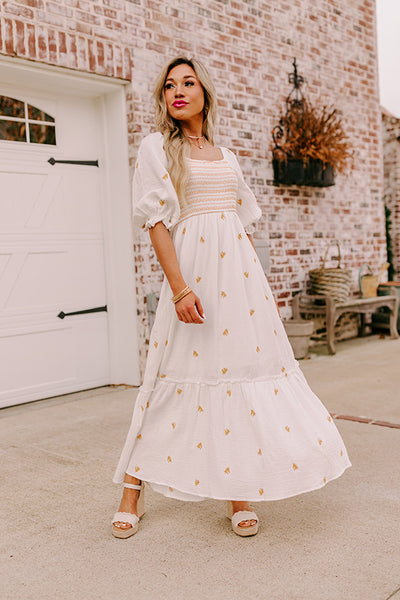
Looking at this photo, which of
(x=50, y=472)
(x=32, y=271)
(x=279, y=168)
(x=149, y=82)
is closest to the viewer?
(x=50, y=472)

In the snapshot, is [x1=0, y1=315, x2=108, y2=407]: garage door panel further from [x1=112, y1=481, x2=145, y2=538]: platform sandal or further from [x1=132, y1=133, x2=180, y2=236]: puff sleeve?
[x1=132, y1=133, x2=180, y2=236]: puff sleeve

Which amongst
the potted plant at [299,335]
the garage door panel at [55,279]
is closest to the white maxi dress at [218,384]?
the garage door panel at [55,279]

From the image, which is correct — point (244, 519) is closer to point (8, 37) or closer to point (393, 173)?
point (8, 37)

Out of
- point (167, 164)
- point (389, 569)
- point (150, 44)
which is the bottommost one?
point (389, 569)

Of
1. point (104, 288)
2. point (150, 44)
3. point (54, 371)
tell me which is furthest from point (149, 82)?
point (54, 371)

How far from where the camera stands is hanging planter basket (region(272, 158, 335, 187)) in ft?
19.0

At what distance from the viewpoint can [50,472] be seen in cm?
288

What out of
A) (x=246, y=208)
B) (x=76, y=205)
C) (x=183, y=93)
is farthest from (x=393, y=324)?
(x=183, y=93)

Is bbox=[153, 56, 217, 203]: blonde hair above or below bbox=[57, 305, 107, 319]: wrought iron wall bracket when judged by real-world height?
above

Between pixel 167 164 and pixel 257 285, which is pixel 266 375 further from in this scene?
pixel 167 164

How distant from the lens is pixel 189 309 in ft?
6.79

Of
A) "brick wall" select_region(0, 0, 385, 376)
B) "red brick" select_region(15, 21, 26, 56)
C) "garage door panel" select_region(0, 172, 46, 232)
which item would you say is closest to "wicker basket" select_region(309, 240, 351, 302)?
"brick wall" select_region(0, 0, 385, 376)

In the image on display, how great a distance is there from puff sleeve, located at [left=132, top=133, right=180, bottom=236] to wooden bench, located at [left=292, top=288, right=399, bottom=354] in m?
3.80

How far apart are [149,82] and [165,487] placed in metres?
3.41
